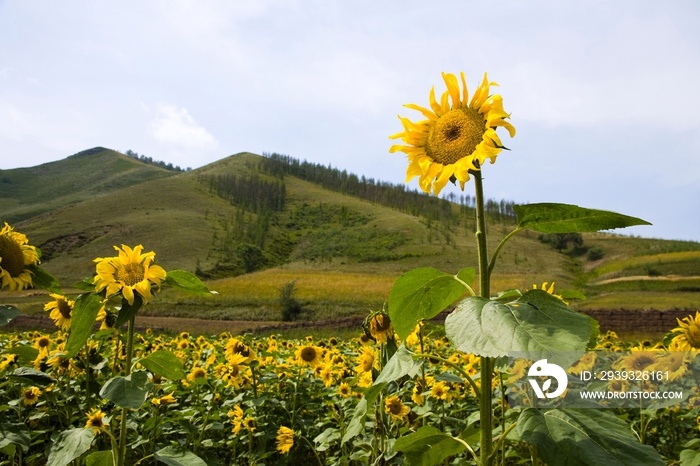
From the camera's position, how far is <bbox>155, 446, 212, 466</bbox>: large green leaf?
176 cm

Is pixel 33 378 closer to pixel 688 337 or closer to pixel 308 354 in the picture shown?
pixel 308 354

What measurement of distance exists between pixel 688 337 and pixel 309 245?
3298 inches

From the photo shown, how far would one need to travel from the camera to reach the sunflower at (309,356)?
4.33 metres

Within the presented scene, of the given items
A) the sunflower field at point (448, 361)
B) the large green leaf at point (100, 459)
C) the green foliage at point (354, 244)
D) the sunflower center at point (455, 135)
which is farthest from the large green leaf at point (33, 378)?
the green foliage at point (354, 244)

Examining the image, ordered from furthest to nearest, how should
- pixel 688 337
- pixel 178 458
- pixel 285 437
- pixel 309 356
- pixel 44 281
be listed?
pixel 309 356
pixel 285 437
pixel 688 337
pixel 44 281
pixel 178 458

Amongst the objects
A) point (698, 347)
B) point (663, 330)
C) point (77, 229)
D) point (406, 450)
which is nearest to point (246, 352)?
point (406, 450)

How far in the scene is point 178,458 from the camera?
1.84m

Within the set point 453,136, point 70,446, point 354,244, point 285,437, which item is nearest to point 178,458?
point 70,446

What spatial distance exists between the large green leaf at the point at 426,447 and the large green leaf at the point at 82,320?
1.20 meters

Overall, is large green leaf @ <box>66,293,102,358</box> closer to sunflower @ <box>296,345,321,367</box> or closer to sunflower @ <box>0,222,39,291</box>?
sunflower @ <box>0,222,39,291</box>

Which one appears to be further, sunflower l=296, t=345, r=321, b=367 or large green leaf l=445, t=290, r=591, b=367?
sunflower l=296, t=345, r=321, b=367

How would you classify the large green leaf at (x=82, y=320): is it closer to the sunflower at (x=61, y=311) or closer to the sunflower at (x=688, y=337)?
the sunflower at (x=61, y=311)

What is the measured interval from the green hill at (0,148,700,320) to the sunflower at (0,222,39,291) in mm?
26189

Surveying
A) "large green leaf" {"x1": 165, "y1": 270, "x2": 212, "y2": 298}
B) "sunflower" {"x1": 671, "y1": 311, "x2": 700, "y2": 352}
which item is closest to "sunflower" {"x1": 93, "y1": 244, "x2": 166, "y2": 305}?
"large green leaf" {"x1": 165, "y1": 270, "x2": 212, "y2": 298}
